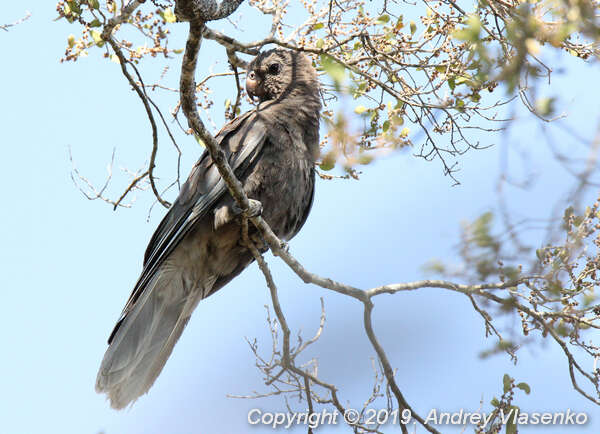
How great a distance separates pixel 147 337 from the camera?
4.33m

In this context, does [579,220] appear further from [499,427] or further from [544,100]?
[499,427]

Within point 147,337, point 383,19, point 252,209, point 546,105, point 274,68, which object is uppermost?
point 274,68

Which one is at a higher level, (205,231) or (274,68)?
(274,68)

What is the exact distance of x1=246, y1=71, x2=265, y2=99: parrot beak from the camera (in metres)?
4.93

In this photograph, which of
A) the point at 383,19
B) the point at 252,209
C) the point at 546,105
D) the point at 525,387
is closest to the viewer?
the point at 546,105

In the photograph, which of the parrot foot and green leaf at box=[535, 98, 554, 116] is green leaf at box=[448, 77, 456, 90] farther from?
green leaf at box=[535, 98, 554, 116]

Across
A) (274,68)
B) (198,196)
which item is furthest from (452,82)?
(198,196)

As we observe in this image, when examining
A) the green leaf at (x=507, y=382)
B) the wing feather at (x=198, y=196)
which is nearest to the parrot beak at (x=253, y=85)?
the wing feather at (x=198, y=196)

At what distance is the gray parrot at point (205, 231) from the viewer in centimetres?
423

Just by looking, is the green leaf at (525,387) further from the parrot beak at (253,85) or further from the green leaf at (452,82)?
the parrot beak at (253,85)

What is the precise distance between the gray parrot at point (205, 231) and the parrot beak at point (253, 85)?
1.09 feet

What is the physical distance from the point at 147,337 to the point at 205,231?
833 mm

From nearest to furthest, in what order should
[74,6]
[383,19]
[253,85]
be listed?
[74,6] < [383,19] < [253,85]

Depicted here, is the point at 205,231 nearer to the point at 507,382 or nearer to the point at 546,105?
the point at 507,382
